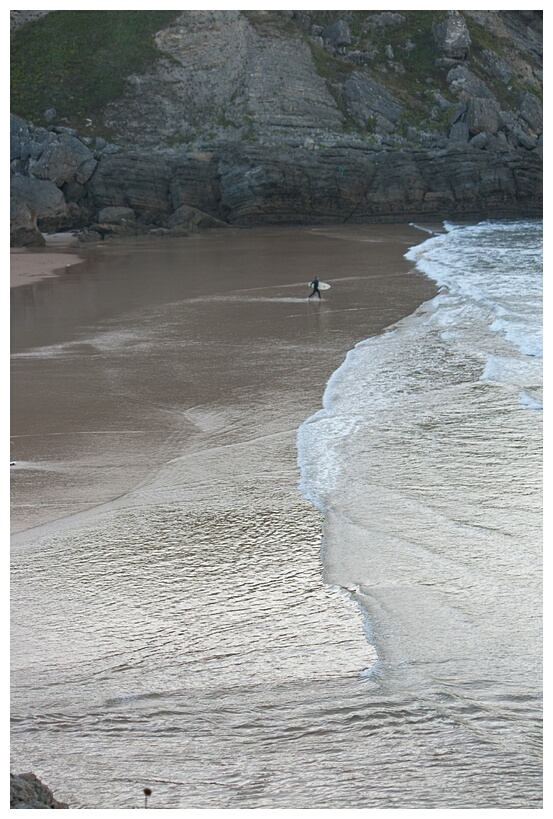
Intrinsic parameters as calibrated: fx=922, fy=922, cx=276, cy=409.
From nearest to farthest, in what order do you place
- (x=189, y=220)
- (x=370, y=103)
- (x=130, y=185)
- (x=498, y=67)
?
(x=189, y=220), (x=130, y=185), (x=370, y=103), (x=498, y=67)

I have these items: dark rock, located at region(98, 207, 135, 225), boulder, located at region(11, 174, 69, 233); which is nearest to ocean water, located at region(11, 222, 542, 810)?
boulder, located at region(11, 174, 69, 233)

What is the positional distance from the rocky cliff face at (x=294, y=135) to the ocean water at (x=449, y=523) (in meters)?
21.4

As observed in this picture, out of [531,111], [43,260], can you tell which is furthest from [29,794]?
[531,111]

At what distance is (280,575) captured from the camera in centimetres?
542

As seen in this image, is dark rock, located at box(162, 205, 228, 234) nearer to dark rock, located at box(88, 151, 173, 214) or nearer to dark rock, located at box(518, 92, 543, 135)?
dark rock, located at box(88, 151, 173, 214)

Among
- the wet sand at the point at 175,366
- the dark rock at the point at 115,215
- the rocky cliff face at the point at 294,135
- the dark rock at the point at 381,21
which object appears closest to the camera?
the wet sand at the point at 175,366

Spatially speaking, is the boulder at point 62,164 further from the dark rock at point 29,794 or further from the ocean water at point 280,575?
the dark rock at point 29,794

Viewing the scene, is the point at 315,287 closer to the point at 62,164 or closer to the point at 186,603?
the point at 186,603

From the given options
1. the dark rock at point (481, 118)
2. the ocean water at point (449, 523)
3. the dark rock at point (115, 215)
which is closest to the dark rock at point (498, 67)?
the dark rock at point (481, 118)

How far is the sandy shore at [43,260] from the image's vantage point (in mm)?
22156

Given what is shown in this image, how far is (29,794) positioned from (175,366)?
884 cm

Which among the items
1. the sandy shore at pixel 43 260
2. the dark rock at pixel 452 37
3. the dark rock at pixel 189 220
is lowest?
the sandy shore at pixel 43 260

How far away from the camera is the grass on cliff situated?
43.1 m

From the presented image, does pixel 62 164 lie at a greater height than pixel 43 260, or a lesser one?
greater
